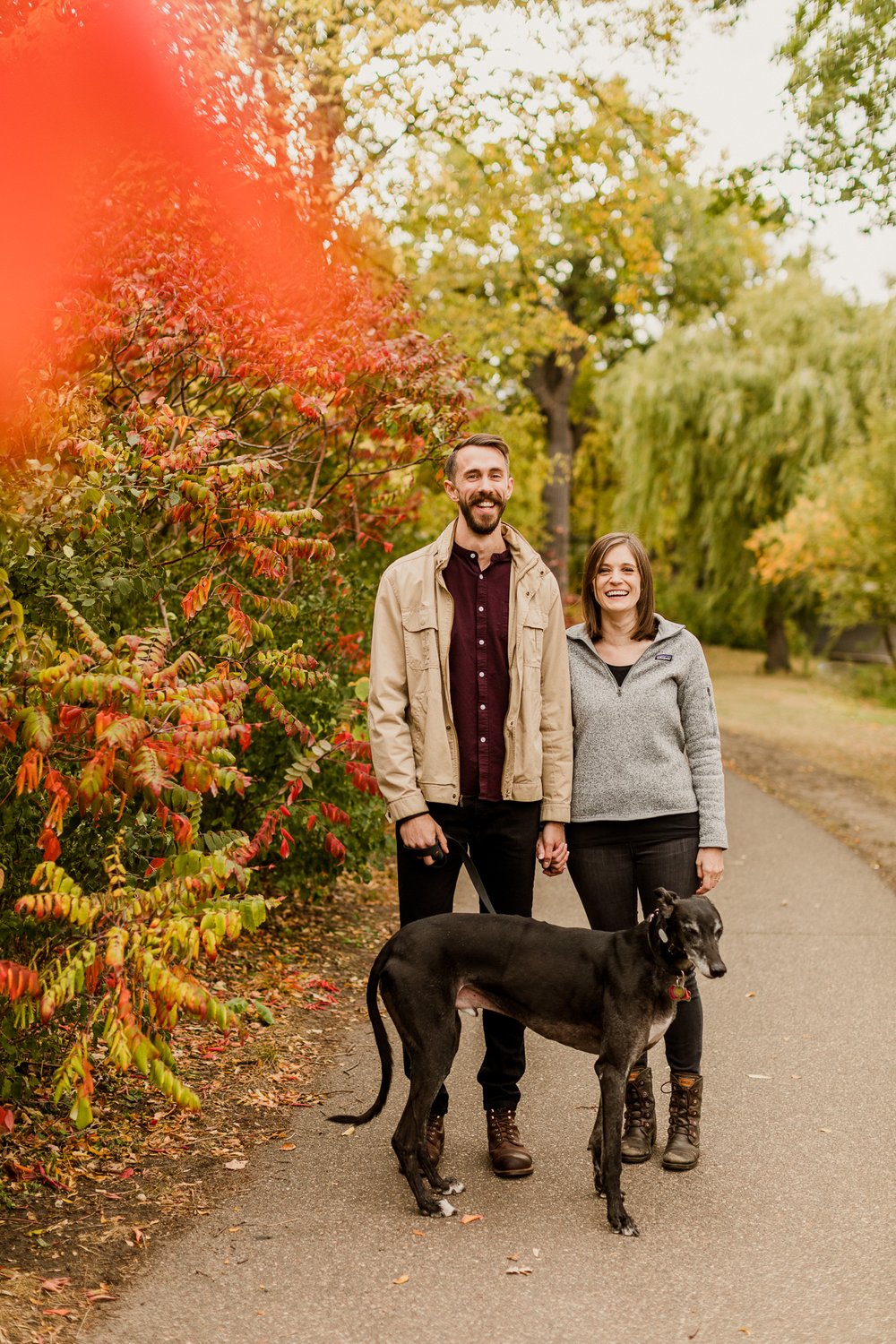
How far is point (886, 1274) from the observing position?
378 cm

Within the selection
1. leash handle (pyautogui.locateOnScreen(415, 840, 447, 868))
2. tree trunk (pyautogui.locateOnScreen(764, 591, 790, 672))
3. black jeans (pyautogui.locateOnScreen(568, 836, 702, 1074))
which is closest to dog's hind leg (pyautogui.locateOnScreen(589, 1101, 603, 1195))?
black jeans (pyautogui.locateOnScreen(568, 836, 702, 1074))

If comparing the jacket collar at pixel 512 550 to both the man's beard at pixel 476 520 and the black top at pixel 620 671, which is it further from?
the black top at pixel 620 671

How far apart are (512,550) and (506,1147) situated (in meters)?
2.16

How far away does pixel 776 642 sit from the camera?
3042 cm

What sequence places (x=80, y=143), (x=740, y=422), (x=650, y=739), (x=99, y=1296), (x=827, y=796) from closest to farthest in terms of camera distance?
(x=99, y=1296) < (x=650, y=739) < (x=80, y=143) < (x=827, y=796) < (x=740, y=422)

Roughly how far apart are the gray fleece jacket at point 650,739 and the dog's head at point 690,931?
0.60m

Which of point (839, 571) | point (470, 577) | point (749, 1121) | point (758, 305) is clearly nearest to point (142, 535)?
point (470, 577)

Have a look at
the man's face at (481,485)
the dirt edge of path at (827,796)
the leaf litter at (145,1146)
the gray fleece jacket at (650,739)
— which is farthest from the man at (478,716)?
the dirt edge of path at (827,796)

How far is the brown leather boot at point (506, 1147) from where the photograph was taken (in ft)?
14.6

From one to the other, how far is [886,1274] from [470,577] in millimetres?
2642

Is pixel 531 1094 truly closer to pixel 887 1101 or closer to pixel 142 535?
pixel 887 1101

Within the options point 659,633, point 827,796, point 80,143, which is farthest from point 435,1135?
point 827,796

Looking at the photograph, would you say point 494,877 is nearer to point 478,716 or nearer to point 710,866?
point 478,716

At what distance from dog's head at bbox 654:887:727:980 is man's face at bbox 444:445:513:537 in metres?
1.45
